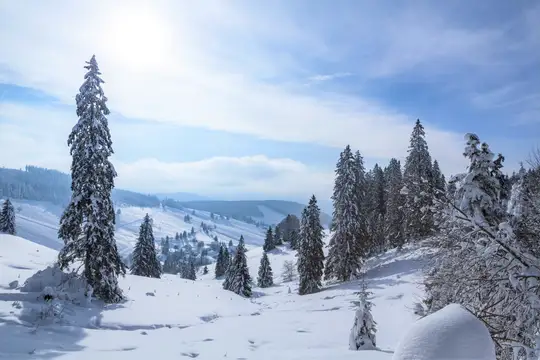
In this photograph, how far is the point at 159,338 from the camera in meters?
12.1

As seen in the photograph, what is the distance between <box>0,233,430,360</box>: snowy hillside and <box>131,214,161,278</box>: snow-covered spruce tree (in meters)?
24.0

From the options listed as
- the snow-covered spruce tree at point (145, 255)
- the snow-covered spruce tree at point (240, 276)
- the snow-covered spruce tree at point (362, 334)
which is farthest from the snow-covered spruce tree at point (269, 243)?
the snow-covered spruce tree at point (362, 334)

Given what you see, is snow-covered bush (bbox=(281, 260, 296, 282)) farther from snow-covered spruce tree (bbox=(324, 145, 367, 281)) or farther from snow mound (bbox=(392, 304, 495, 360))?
snow mound (bbox=(392, 304, 495, 360))

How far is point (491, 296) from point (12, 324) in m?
11.8

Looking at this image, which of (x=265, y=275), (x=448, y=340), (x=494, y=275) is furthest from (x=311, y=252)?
(x=448, y=340)

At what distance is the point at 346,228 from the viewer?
44.9 m

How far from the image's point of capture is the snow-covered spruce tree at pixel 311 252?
151ft

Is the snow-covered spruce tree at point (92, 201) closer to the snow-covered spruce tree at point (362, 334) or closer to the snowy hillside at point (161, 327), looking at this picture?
the snowy hillside at point (161, 327)

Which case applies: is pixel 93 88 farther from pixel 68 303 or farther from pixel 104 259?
pixel 68 303

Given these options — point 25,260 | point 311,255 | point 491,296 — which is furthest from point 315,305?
point 491,296

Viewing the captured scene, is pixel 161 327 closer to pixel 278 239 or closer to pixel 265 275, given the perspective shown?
pixel 265 275

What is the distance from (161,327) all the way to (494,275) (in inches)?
517

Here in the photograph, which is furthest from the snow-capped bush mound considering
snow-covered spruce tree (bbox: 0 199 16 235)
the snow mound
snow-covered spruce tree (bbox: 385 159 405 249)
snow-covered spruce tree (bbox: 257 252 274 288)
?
snow-covered spruce tree (bbox: 257 252 274 288)

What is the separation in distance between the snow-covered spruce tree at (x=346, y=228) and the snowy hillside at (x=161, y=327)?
602 inches
